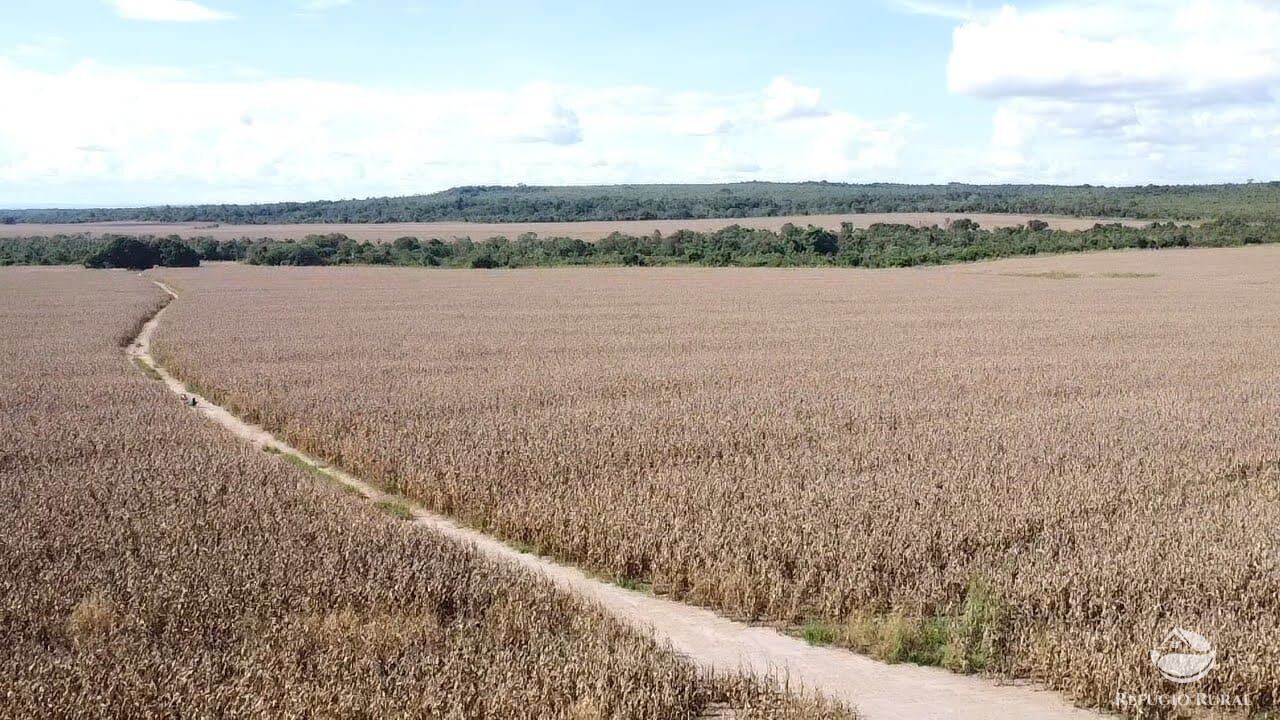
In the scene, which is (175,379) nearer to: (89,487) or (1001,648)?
(89,487)

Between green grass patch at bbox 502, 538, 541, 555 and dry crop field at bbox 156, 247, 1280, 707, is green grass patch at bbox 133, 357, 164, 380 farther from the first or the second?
green grass patch at bbox 502, 538, 541, 555

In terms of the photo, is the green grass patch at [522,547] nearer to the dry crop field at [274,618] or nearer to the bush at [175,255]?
the dry crop field at [274,618]

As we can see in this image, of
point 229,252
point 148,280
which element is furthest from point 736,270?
point 229,252

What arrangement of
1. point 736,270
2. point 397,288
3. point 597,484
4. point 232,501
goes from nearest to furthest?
1. point 232,501
2. point 597,484
3. point 397,288
4. point 736,270

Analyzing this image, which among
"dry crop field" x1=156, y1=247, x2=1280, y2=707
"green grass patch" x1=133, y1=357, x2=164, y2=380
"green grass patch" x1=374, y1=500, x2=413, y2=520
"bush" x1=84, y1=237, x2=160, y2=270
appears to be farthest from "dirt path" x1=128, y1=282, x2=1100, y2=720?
"bush" x1=84, y1=237, x2=160, y2=270

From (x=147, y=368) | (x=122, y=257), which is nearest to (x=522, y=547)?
(x=147, y=368)

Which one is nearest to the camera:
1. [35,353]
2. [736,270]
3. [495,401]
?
[495,401]
